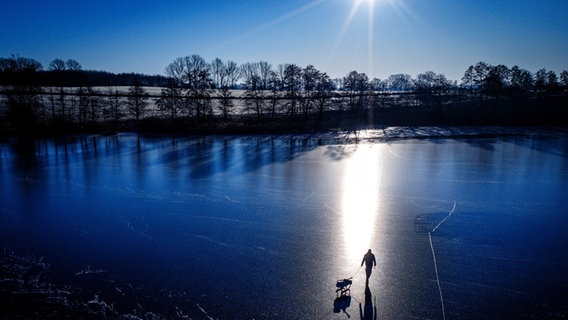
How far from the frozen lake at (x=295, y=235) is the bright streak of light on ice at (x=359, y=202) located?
0.21ft

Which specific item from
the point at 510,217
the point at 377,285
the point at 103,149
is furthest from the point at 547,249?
the point at 103,149

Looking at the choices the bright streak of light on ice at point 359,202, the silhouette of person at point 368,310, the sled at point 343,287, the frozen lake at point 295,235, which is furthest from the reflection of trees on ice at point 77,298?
the bright streak of light on ice at point 359,202

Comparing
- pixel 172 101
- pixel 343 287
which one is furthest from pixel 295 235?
pixel 172 101

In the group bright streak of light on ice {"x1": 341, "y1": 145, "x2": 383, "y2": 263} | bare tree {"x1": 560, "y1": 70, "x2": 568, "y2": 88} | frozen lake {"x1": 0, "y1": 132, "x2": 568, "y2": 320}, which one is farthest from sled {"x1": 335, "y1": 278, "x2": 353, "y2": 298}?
bare tree {"x1": 560, "y1": 70, "x2": 568, "y2": 88}

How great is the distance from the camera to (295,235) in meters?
9.70

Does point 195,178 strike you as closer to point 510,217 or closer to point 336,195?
point 336,195

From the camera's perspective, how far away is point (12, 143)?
1084 inches

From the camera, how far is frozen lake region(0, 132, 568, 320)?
6.59 meters

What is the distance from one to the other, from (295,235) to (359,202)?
3.92 meters

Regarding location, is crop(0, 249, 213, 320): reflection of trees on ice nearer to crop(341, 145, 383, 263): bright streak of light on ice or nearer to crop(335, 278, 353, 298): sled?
crop(335, 278, 353, 298): sled

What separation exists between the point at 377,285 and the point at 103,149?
2353 cm

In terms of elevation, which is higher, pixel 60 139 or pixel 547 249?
pixel 60 139

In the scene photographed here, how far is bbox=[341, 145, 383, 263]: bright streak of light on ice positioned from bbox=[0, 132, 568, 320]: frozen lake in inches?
2.6

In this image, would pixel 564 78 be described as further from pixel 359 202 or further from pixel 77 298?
pixel 77 298
